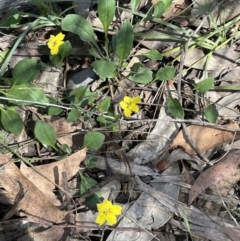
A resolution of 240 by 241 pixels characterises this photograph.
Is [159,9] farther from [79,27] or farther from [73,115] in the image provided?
[73,115]

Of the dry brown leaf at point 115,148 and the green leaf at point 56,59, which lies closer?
the dry brown leaf at point 115,148

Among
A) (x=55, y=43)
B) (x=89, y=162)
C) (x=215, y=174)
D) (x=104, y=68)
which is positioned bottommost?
(x=215, y=174)

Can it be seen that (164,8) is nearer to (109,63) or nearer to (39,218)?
(109,63)

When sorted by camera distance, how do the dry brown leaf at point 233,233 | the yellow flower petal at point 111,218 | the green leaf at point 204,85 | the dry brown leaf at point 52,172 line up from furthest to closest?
the green leaf at point 204,85 < the dry brown leaf at point 52,172 < the dry brown leaf at point 233,233 < the yellow flower petal at point 111,218

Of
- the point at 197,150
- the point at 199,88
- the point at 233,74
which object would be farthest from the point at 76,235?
the point at 233,74

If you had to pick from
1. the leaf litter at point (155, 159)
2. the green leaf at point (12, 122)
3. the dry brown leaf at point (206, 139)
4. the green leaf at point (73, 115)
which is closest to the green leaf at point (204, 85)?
the leaf litter at point (155, 159)

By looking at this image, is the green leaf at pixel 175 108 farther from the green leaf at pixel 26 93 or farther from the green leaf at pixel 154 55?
the green leaf at pixel 26 93

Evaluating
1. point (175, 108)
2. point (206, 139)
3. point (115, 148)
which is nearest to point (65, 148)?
point (115, 148)
